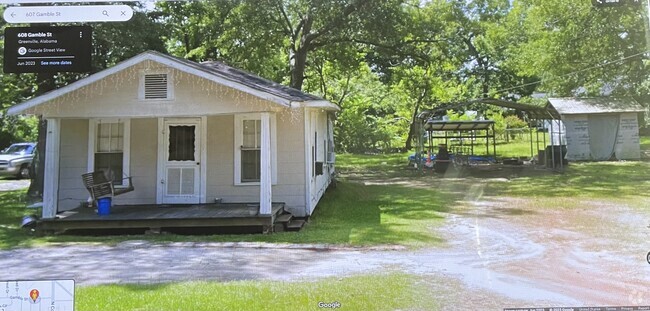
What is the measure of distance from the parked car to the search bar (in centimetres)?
74

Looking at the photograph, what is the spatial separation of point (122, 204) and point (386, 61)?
3079 millimetres

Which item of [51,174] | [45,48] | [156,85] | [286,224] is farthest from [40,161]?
[286,224]

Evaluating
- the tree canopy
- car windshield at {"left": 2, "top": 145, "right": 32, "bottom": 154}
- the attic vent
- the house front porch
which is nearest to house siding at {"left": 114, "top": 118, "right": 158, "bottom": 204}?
the house front porch

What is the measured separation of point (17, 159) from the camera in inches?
87.8

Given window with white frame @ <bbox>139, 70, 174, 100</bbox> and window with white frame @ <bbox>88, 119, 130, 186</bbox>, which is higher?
window with white frame @ <bbox>139, 70, 174, 100</bbox>

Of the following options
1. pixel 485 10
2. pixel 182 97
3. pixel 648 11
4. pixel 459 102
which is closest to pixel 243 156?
pixel 182 97

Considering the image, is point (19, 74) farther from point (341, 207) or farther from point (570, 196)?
point (341, 207)

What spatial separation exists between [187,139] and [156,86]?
3.86 feet

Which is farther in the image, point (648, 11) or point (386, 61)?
point (386, 61)

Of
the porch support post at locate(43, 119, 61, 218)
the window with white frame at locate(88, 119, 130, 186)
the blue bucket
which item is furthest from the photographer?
the window with white frame at locate(88, 119, 130, 186)

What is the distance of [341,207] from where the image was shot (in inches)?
198

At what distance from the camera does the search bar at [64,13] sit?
1671 millimetres

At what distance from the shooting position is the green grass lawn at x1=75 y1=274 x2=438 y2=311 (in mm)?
1665

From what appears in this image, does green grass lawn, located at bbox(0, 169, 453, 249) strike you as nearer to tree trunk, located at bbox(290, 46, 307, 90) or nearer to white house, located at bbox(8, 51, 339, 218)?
white house, located at bbox(8, 51, 339, 218)
